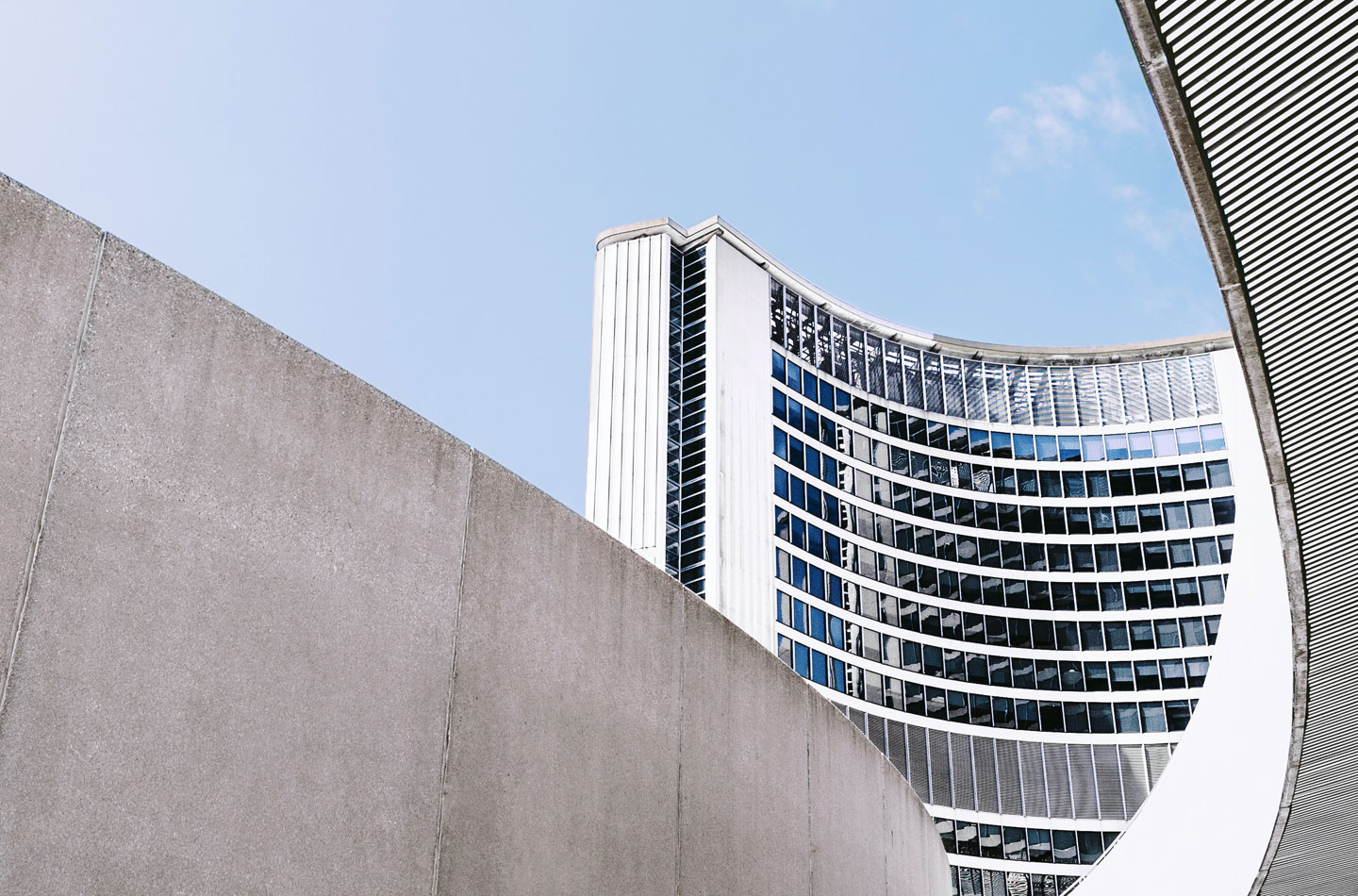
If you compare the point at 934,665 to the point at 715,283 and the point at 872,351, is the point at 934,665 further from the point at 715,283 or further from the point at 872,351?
the point at 715,283

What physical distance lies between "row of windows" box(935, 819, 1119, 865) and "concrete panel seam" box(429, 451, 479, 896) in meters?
59.8

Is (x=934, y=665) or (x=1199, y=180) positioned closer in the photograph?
(x=1199, y=180)

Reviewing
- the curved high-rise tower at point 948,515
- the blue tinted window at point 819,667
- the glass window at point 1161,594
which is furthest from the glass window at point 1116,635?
the blue tinted window at point 819,667

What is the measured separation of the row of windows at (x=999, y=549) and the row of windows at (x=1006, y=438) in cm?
430

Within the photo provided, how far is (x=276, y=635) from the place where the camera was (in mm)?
4508

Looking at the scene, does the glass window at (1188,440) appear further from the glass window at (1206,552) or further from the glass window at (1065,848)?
the glass window at (1065,848)

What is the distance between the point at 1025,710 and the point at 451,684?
63.7 metres

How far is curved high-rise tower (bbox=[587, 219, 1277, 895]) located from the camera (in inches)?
2331

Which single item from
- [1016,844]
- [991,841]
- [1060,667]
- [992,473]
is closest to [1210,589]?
[1060,667]

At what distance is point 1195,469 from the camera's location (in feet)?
223

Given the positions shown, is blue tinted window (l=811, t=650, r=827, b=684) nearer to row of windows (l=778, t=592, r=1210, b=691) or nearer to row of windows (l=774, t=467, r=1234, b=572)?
row of windows (l=778, t=592, r=1210, b=691)

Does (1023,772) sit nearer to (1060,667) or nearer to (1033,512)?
(1060,667)

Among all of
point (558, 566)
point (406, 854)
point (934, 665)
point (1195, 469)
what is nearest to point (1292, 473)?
point (558, 566)

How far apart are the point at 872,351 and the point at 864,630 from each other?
15531mm
